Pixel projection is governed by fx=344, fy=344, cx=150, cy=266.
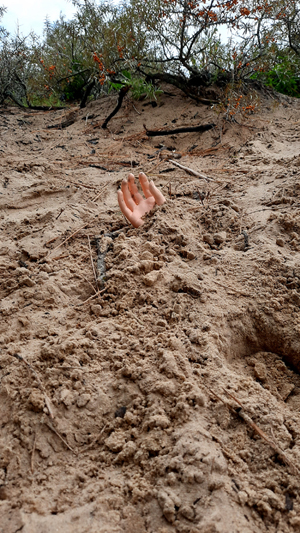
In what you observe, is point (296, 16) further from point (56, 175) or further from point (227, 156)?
point (56, 175)

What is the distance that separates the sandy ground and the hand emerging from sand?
83mm

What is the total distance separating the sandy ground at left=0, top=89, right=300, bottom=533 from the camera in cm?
110

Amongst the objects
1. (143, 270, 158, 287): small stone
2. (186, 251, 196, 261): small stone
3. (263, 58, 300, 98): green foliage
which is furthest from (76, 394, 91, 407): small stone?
(263, 58, 300, 98): green foliage

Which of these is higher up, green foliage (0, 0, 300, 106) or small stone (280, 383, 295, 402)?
green foliage (0, 0, 300, 106)

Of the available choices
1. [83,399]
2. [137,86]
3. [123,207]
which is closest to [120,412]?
[83,399]

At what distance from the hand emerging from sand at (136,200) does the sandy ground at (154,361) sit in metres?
0.08

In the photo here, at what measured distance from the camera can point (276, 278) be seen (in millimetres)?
1873

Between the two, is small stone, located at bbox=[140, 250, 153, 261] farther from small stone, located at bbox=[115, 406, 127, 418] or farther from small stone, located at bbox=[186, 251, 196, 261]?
small stone, located at bbox=[115, 406, 127, 418]

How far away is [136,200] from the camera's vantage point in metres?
2.55

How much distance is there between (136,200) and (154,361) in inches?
55.4

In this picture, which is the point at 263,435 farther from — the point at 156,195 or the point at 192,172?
the point at 192,172

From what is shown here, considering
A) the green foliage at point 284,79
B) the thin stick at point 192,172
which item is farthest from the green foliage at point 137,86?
the thin stick at point 192,172

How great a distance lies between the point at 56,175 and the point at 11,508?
2.97m

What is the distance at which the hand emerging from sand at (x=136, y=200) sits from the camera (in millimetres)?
2387
